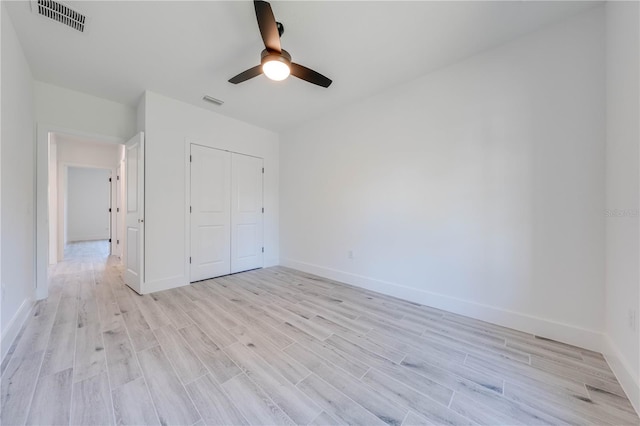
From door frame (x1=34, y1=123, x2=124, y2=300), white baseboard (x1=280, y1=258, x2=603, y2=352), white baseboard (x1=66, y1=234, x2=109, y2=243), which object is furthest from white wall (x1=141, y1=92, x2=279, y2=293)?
white baseboard (x1=66, y1=234, x2=109, y2=243)

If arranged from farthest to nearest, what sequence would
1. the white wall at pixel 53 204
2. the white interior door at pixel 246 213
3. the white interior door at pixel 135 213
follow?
the white wall at pixel 53 204 → the white interior door at pixel 246 213 → the white interior door at pixel 135 213

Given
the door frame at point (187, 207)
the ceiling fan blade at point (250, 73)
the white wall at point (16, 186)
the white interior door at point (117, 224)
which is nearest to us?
the white wall at point (16, 186)

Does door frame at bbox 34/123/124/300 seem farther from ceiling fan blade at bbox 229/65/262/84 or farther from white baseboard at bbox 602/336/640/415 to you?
white baseboard at bbox 602/336/640/415

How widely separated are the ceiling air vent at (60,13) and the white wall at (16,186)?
0.69 feet

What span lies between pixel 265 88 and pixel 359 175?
1.65 metres

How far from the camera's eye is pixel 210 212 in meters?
3.64

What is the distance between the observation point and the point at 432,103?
257 centimetres

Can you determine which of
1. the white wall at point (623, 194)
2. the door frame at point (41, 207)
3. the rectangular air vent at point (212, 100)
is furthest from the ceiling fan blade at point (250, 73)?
the door frame at point (41, 207)

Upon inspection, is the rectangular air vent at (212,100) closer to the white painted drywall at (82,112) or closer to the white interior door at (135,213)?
the white interior door at (135,213)

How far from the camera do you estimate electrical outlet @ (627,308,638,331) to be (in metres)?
1.34

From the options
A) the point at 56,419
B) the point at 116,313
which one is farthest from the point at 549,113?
the point at 116,313

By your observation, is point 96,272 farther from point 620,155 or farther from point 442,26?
point 620,155

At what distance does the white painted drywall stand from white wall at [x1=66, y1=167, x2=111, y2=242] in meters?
6.06

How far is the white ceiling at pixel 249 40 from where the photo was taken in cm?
178
